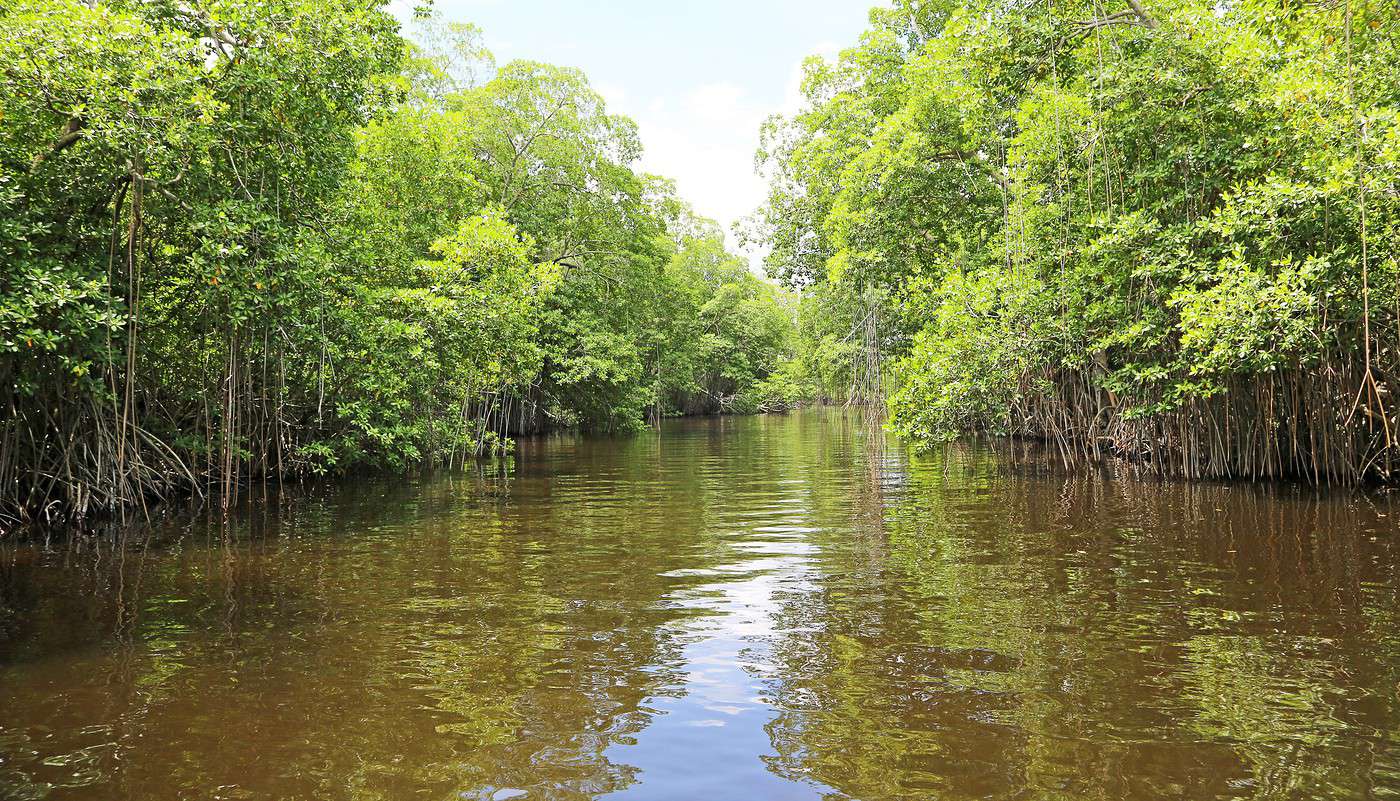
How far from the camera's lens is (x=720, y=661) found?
4.55 m

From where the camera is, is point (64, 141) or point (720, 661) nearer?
point (720, 661)

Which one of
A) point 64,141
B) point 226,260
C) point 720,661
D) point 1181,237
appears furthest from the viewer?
point 1181,237

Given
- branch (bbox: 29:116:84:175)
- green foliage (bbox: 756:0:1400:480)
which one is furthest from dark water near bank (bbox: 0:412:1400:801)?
branch (bbox: 29:116:84:175)

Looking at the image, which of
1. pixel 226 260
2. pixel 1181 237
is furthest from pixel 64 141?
pixel 1181 237

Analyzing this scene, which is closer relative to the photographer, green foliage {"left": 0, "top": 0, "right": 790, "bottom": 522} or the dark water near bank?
the dark water near bank

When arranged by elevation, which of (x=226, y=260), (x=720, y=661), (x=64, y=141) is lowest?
(x=720, y=661)

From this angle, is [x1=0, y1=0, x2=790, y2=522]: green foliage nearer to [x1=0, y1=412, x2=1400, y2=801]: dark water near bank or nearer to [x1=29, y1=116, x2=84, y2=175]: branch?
[x1=29, y1=116, x2=84, y2=175]: branch

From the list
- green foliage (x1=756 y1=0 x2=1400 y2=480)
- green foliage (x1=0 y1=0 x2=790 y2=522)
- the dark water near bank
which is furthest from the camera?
green foliage (x1=756 y1=0 x2=1400 y2=480)

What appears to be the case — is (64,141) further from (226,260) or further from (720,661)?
(720,661)

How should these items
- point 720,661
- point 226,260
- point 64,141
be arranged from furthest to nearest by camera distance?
point 226,260, point 64,141, point 720,661

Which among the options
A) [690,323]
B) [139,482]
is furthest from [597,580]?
[690,323]

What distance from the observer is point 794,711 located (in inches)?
150

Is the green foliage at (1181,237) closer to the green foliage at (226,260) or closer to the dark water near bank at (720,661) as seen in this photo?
the dark water near bank at (720,661)

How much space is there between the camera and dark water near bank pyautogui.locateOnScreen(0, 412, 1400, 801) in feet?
10.4
